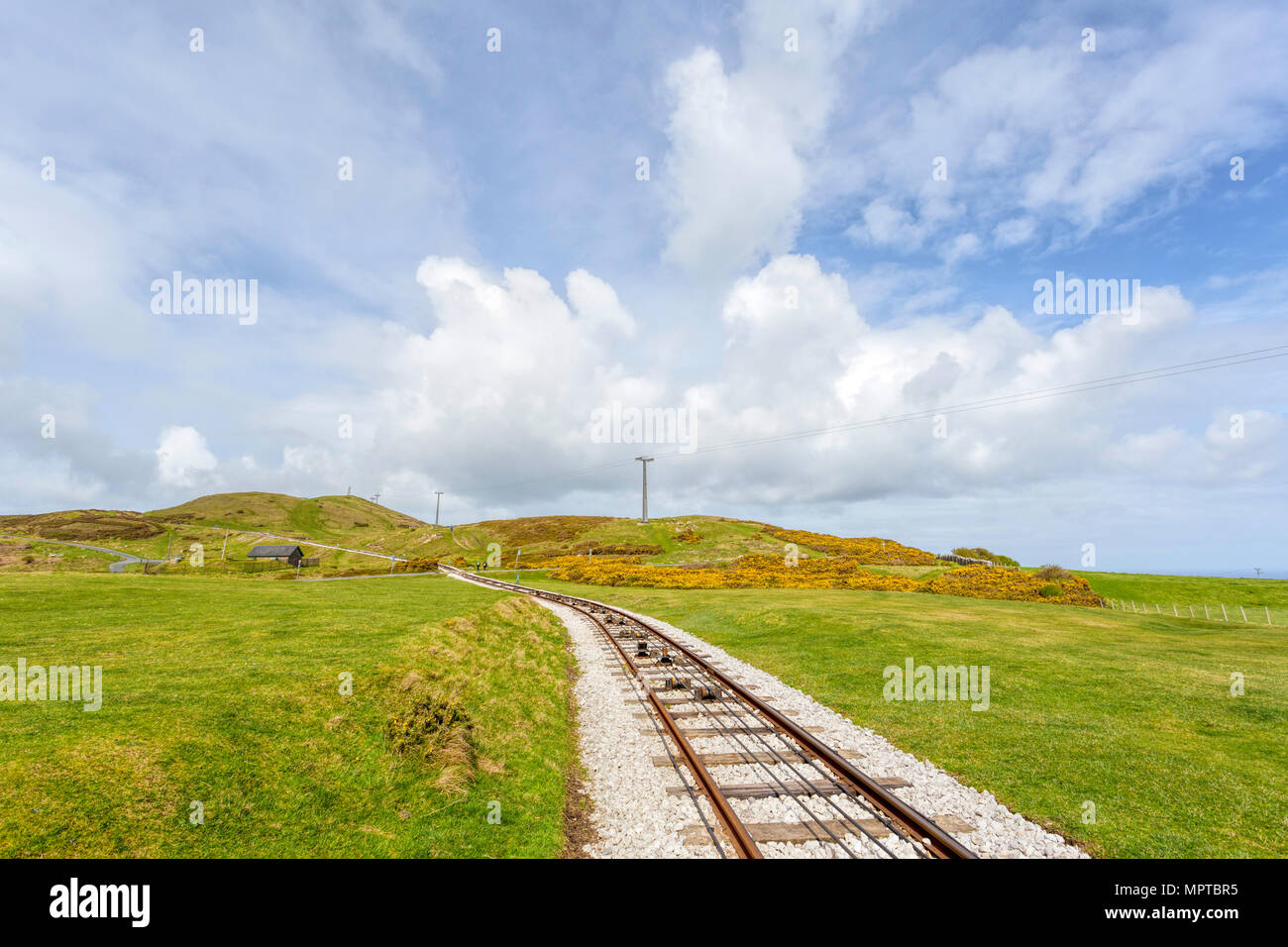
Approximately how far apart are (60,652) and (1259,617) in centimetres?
6647

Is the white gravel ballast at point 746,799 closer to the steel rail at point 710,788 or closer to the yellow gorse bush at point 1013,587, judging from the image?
the steel rail at point 710,788

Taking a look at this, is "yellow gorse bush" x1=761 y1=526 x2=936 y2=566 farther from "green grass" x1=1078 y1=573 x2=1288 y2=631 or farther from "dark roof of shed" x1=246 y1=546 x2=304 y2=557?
"dark roof of shed" x1=246 y1=546 x2=304 y2=557

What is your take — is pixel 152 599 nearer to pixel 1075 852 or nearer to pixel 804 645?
pixel 804 645

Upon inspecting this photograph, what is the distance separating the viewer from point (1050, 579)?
47625mm

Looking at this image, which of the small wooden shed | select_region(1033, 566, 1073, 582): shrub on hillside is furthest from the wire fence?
Result: the small wooden shed

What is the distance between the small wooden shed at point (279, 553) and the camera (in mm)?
95750

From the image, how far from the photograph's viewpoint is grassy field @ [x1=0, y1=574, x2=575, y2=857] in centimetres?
719

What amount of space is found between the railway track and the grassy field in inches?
106

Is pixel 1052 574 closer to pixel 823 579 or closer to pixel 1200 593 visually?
pixel 1200 593

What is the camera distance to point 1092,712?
14.3 m
